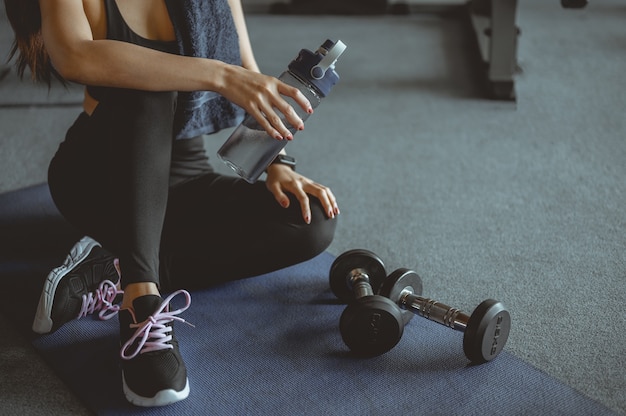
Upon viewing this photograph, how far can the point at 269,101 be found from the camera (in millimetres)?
1007

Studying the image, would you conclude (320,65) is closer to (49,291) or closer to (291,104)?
(291,104)

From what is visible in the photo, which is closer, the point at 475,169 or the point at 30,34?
the point at 30,34

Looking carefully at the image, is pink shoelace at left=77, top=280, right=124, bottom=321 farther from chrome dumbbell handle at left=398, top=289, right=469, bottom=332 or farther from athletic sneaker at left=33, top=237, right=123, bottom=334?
chrome dumbbell handle at left=398, top=289, right=469, bottom=332

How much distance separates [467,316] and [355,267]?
0.23 m

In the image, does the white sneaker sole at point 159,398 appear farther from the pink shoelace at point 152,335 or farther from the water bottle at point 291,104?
the water bottle at point 291,104

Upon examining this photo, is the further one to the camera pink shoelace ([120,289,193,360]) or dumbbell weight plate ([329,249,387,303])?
dumbbell weight plate ([329,249,387,303])

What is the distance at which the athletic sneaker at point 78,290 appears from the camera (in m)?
1.18

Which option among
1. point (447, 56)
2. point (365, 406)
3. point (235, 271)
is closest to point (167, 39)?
point (235, 271)

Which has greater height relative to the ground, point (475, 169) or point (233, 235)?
point (233, 235)

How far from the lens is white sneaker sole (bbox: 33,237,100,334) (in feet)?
3.87

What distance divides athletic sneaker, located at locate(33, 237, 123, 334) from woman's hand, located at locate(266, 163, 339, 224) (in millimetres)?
313

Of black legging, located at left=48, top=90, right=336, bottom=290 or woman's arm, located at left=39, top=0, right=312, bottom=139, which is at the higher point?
woman's arm, located at left=39, top=0, right=312, bottom=139

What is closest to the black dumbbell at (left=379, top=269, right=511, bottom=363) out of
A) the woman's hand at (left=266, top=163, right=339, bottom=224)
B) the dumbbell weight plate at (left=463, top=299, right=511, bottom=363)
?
the dumbbell weight plate at (left=463, top=299, right=511, bottom=363)

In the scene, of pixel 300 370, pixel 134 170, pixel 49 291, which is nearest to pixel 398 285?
pixel 300 370
